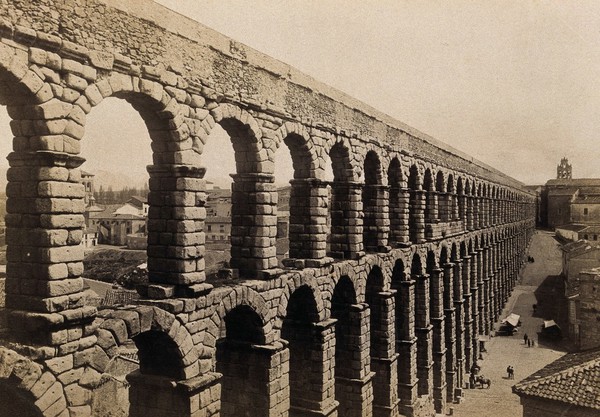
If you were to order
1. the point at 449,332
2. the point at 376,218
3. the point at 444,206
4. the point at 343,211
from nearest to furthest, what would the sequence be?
the point at 343,211, the point at 376,218, the point at 444,206, the point at 449,332

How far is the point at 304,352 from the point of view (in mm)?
13094

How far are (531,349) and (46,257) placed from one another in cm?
3308

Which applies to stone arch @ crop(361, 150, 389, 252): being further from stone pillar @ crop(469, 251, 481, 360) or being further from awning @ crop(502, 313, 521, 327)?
awning @ crop(502, 313, 521, 327)

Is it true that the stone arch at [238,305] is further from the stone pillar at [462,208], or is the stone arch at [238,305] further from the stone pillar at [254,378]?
the stone pillar at [462,208]

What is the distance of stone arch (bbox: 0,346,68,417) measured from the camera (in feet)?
21.5

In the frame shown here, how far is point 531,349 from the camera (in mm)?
33594

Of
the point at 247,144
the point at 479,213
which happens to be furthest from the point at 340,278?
the point at 479,213

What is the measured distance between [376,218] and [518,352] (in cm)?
2154

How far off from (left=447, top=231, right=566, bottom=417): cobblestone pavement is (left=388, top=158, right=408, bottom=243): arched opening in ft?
33.1

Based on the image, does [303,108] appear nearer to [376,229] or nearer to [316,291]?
[316,291]

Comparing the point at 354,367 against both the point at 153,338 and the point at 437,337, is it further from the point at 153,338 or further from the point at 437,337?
the point at 437,337

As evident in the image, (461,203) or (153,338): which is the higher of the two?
(461,203)

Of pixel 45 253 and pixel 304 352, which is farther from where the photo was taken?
pixel 304 352

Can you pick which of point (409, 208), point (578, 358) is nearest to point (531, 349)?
point (578, 358)
